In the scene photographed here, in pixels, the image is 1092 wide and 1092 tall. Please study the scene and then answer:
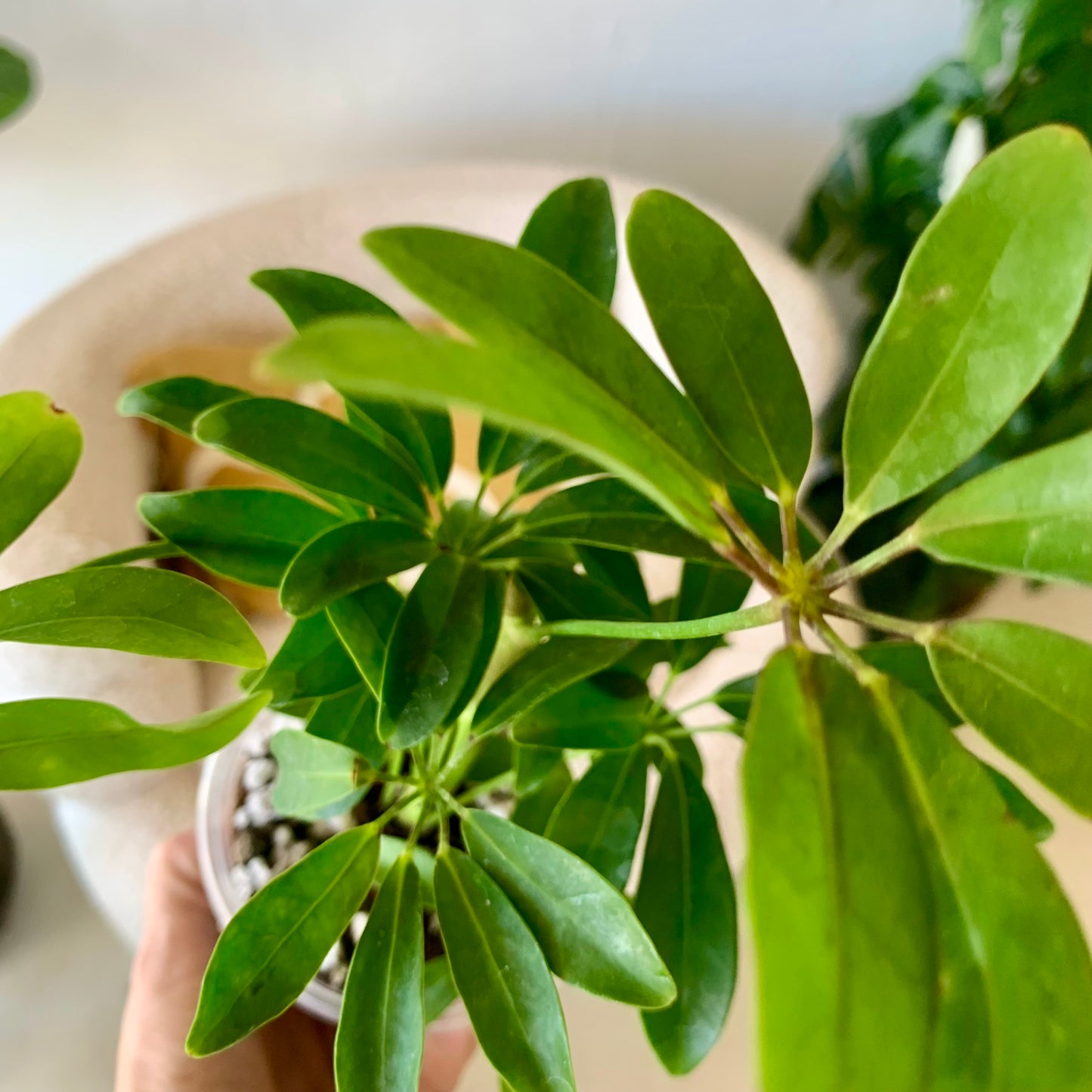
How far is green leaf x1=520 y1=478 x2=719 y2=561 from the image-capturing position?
438 mm

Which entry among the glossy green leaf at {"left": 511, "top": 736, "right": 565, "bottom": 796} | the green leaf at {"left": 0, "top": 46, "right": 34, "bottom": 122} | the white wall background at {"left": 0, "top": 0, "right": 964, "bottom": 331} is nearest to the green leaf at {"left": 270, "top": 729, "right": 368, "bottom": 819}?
the glossy green leaf at {"left": 511, "top": 736, "right": 565, "bottom": 796}

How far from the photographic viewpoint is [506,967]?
0.41 metres

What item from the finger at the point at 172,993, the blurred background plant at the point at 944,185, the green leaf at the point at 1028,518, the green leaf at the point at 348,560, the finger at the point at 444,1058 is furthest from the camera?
the blurred background plant at the point at 944,185

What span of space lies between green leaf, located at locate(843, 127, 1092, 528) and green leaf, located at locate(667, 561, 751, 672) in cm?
19

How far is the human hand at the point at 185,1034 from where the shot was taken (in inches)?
27.7

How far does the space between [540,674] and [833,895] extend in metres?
0.21

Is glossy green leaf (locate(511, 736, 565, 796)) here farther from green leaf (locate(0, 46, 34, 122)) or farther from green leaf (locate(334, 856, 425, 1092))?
green leaf (locate(0, 46, 34, 122))

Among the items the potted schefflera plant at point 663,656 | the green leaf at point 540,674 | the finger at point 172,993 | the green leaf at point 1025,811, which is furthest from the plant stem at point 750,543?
the finger at point 172,993

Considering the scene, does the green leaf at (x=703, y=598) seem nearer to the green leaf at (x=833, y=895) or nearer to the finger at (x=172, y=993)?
the green leaf at (x=833, y=895)

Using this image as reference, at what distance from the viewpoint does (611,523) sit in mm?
449

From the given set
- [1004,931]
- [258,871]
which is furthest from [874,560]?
[258,871]

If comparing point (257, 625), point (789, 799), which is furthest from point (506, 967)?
point (257, 625)

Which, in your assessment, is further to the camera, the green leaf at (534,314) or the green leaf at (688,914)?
the green leaf at (688,914)

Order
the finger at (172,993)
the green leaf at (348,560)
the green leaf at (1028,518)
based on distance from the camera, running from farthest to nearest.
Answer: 1. the finger at (172,993)
2. the green leaf at (348,560)
3. the green leaf at (1028,518)
